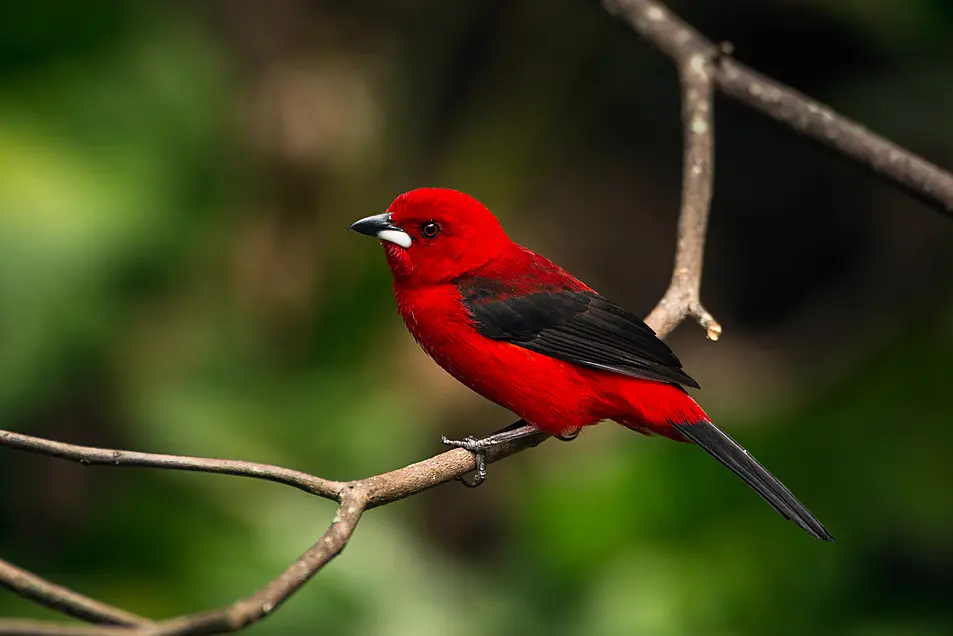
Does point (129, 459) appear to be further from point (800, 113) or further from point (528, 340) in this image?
point (800, 113)

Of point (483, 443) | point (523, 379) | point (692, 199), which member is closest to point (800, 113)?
point (692, 199)

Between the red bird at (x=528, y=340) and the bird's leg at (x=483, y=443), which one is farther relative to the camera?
the red bird at (x=528, y=340)

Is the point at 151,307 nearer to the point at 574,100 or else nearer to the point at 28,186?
the point at 28,186

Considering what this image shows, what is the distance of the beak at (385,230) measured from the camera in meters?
3.42

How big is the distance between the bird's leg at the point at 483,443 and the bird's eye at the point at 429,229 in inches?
26.6

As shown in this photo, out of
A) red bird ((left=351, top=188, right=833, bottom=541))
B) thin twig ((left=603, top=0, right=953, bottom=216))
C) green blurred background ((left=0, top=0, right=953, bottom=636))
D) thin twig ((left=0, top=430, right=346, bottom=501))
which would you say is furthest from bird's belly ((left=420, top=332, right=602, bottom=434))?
thin twig ((left=603, top=0, right=953, bottom=216))

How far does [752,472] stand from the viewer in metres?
3.23

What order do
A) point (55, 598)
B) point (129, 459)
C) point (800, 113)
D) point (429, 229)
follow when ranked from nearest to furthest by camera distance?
point (55, 598), point (129, 459), point (429, 229), point (800, 113)

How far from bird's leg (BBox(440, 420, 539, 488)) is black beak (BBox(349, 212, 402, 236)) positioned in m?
0.72

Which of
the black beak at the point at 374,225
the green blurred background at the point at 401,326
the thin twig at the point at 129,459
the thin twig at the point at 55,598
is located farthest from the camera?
the green blurred background at the point at 401,326

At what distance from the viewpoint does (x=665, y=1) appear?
6.87 m

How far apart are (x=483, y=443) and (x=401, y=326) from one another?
3.16 metres

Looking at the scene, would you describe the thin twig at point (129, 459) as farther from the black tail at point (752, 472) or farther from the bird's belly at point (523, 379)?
the black tail at point (752, 472)

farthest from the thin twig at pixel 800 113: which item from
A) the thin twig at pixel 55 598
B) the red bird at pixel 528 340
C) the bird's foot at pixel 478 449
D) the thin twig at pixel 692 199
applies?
the thin twig at pixel 55 598
